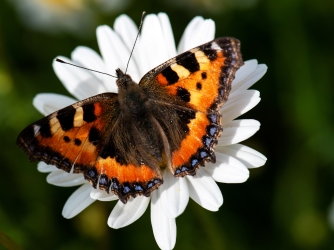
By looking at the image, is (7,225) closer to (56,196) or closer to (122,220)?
(56,196)

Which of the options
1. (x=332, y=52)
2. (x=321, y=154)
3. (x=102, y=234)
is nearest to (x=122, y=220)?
(x=102, y=234)

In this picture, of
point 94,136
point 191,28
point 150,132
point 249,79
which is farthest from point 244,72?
point 94,136

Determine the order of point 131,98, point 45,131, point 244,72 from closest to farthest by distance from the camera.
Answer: point 45,131 < point 131,98 < point 244,72

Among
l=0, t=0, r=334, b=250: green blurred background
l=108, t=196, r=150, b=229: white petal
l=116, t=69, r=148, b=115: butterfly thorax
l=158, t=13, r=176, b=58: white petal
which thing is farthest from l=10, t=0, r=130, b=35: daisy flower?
l=108, t=196, r=150, b=229: white petal

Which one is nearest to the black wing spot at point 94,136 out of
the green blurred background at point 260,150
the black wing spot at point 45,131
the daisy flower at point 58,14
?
the black wing spot at point 45,131

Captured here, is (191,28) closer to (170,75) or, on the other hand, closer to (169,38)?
(169,38)

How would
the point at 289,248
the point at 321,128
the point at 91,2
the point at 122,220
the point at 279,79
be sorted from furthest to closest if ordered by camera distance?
1. the point at 91,2
2. the point at 279,79
3. the point at 321,128
4. the point at 289,248
5. the point at 122,220

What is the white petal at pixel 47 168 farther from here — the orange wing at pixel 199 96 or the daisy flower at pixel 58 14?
the daisy flower at pixel 58 14
